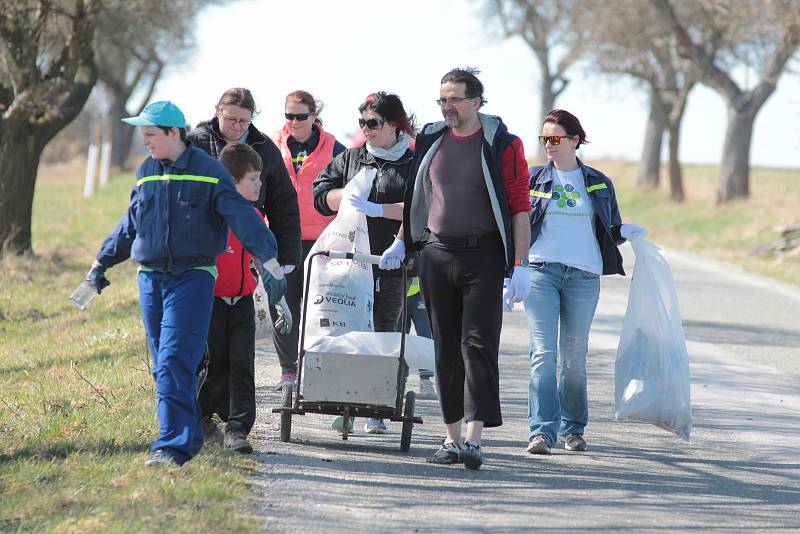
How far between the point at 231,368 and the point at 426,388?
2.59 metres

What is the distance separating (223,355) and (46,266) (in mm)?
12134

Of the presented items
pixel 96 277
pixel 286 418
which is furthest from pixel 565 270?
pixel 96 277

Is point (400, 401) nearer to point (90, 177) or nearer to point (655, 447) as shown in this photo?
point (655, 447)

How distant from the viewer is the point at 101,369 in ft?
31.0

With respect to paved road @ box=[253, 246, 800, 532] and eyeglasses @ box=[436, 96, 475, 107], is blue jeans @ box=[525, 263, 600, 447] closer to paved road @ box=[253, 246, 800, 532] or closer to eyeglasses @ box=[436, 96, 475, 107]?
paved road @ box=[253, 246, 800, 532]

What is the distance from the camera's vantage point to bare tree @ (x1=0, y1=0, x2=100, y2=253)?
17422 millimetres

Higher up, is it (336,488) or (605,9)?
(605,9)

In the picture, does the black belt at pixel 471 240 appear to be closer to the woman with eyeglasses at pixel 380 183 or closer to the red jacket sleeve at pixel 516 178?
the red jacket sleeve at pixel 516 178

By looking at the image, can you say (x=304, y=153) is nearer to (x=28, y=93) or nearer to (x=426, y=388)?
(x=426, y=388)

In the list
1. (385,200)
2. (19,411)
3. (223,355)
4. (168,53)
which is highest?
(168,53)

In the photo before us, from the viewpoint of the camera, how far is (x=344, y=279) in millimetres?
7496

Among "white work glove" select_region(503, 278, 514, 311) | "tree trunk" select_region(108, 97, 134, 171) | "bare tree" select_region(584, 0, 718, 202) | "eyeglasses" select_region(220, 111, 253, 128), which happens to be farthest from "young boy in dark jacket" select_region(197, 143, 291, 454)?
"tree trunk" select_region(108, 97, 134, 171)

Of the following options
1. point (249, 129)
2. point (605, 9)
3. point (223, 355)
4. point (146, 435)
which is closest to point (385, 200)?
point (249, 129)

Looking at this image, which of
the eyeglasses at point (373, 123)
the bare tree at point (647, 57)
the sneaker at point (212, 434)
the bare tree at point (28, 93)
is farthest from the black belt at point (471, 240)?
the bare tree at point (647, 57)
